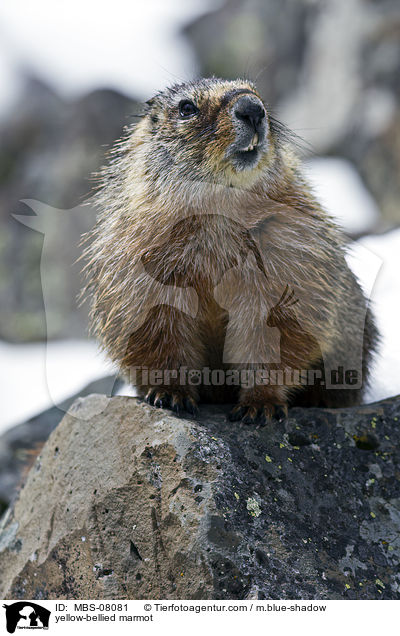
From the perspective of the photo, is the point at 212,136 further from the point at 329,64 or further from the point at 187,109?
the point at 329,64

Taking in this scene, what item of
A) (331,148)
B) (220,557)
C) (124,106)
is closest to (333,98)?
(331,148)

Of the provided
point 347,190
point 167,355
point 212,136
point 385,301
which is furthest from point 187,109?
point 347,190

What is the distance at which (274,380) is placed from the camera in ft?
9.52


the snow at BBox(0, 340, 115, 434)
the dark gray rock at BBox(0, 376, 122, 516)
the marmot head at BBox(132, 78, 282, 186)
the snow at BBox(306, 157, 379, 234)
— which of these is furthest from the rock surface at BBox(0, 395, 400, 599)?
the snow at BBox(306, 157, 379, 234)

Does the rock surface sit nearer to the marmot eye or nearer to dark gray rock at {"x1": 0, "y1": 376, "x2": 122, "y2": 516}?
the marmot eye

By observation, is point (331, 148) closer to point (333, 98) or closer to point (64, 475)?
point (333, 98)

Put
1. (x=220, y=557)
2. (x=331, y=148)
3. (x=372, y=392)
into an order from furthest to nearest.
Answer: (x=331, y=148)
(x=372, y=392)
(x=220, y=557)

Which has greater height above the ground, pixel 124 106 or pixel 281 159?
pixel 124 106

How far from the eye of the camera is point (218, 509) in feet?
7.73

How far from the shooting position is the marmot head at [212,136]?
104 inches
